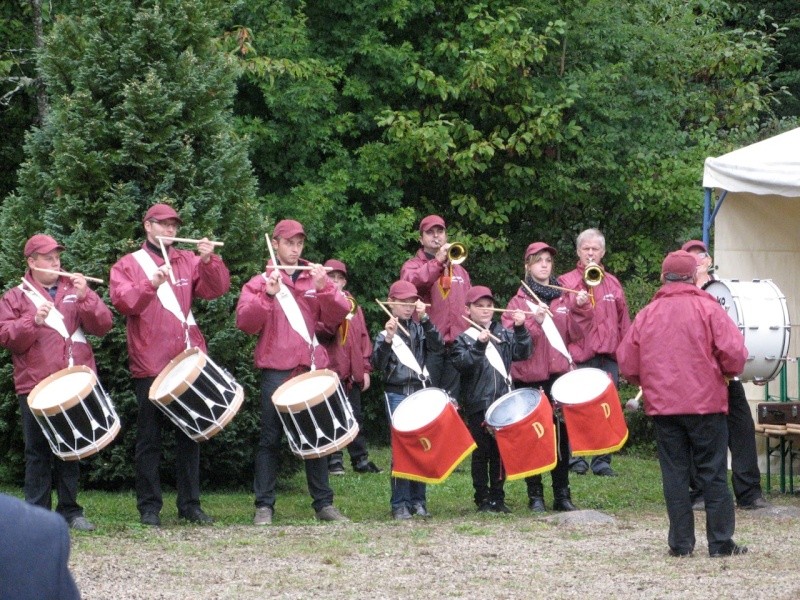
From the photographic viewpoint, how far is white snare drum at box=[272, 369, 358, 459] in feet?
26.0

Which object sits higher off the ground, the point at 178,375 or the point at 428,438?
the point at 178,375

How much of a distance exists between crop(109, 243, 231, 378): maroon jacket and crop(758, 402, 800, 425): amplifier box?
4.33 m

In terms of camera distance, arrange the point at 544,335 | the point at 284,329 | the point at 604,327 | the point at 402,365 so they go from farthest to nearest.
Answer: the point at 604,327
the point at 544,335
the point at 402,365
the point at 284,329

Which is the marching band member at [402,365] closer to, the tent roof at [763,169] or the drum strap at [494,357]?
the drum strap at [494,357]

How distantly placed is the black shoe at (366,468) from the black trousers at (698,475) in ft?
16.3

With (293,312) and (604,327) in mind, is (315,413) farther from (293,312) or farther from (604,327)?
(604,327)

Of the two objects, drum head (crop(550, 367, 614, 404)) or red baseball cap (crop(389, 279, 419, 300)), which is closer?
drum head (crop(550, 367, 614, 404))

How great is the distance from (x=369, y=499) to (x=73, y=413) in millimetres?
2990

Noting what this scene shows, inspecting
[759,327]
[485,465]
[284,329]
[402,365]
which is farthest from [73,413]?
[759,327]

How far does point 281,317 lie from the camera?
845cm

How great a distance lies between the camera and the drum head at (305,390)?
7.91m

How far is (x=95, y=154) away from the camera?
936 centimetres

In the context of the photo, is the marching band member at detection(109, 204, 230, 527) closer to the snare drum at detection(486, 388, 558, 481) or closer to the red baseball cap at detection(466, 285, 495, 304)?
the red baseball cap at detection(466, 285, 495, 304)

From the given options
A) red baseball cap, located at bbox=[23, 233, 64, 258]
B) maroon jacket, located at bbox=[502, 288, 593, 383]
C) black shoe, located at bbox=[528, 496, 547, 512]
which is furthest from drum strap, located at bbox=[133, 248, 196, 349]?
black shoe, located at bbox=[528, 496, 547, 512]
